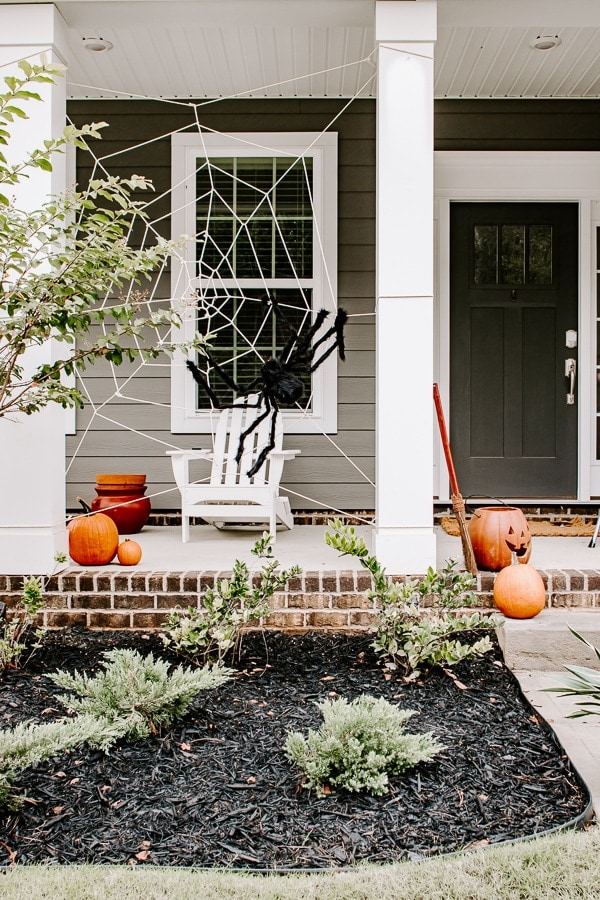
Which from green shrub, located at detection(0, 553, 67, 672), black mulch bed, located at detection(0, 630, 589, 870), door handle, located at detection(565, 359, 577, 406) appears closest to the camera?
black mulch bed, located at detection(0, 630, 589, 870)

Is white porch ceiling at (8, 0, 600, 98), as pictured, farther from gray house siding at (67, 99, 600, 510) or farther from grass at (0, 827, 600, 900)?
grass at (0, 827, 600, 900)

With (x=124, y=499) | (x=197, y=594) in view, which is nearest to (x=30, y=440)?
(x=197, y=594)

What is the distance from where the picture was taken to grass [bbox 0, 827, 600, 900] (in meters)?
1.66

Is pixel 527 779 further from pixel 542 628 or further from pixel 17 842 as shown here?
pixel 17 842

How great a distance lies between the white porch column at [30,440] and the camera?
3.51m

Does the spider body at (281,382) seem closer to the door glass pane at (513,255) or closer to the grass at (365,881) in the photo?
the door glass pane at (513,255)

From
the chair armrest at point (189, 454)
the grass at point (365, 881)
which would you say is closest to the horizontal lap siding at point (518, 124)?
the chair armrest at point (189, 454)

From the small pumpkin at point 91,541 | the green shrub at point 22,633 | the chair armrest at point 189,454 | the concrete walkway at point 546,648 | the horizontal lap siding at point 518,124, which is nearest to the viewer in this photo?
the green shrub at point 22,633

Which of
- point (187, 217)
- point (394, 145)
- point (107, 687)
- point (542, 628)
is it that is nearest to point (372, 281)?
point (187, 217)

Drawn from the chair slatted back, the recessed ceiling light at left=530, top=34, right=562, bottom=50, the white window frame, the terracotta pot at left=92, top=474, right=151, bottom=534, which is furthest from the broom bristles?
the recessed ceiling light at left=530, top=34, right=562, bottom=50

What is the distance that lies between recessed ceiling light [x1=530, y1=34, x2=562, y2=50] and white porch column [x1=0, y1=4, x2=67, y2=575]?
8.41ft

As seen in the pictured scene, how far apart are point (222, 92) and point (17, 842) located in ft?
14.9

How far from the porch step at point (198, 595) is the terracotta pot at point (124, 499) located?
1.17 metres

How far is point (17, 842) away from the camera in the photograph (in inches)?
74.4
